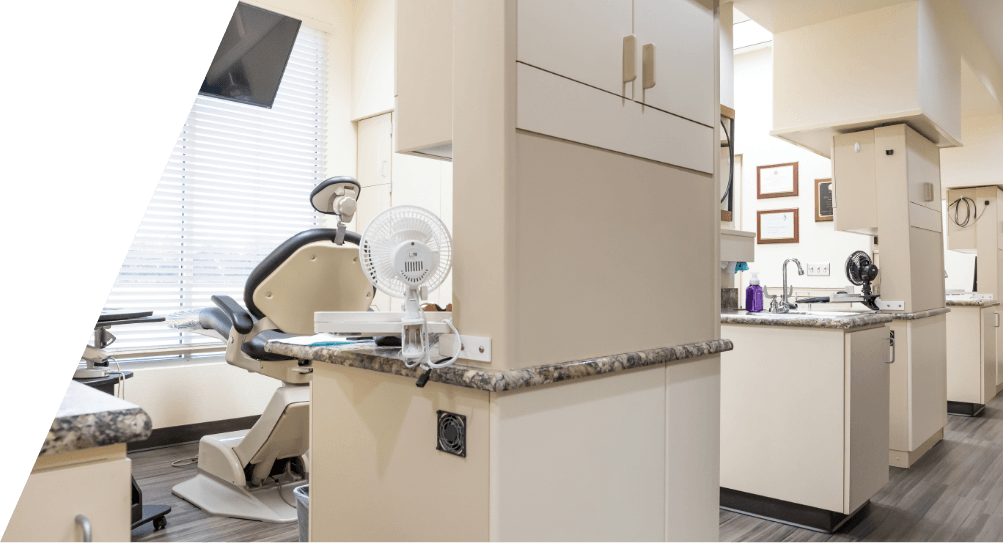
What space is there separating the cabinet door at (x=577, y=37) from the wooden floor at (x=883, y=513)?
72.1 inches

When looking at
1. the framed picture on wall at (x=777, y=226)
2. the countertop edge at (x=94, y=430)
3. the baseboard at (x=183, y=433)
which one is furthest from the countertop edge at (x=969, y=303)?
the countertop edge at (x=94, y=430)

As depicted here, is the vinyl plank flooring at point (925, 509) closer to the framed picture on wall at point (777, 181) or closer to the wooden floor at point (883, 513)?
the wooden floor at point (883, 513)

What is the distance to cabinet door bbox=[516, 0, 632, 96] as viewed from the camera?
1.43 meters

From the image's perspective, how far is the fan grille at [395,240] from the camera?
1.44 meters

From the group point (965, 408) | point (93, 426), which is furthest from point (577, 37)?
point (965, 408)

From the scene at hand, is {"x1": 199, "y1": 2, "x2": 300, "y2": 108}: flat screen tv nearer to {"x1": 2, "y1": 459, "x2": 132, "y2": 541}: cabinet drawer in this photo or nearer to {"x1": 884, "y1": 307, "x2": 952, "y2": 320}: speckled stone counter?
{"x1": 2, "y1": 459, "x2": 132, "y2": 541}: cabinet drawer

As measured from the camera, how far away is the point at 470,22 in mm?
1445

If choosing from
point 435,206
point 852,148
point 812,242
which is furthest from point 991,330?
Answer: point 435,206

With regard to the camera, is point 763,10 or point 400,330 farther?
point 763,10

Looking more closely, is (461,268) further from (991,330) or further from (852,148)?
(991,330)

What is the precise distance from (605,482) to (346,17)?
4670mm

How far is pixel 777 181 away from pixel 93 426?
6008 millimetres

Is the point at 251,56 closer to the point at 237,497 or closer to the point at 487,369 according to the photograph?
the point at 237,497

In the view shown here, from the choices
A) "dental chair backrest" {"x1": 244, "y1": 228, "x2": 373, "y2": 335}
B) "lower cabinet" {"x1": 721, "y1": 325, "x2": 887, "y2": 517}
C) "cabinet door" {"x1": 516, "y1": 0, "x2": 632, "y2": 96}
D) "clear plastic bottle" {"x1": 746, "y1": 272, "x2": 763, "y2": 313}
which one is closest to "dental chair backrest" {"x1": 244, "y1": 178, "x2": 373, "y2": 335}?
"dental chair backrest" {"x1": 244, "y1": 228, "x2": 373, "y2": 335}
